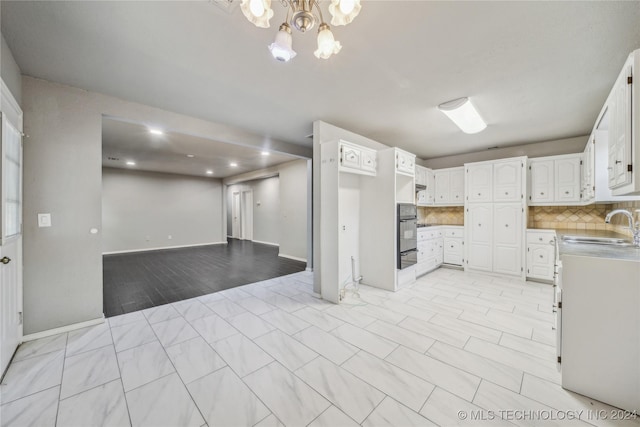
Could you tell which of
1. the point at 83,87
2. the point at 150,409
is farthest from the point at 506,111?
the point at 83,87

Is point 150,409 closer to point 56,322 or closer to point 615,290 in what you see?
point 56,322

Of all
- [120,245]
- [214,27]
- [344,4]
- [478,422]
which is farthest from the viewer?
[120,245]

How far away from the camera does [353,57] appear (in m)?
2.09

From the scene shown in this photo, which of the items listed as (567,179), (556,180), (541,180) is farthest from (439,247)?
(567,179)

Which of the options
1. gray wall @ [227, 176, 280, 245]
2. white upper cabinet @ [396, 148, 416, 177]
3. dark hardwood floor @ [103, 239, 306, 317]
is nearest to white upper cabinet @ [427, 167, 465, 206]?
white upper cabinet @ [396, 148, 416, 177]

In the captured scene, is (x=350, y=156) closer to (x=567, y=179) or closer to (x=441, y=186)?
(x=441, y=186)

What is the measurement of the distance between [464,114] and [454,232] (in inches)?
109

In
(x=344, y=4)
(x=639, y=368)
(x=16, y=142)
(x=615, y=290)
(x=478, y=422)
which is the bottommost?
(x=478, y=422)

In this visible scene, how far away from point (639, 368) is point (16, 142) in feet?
16.3

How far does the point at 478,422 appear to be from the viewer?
4.75 ft

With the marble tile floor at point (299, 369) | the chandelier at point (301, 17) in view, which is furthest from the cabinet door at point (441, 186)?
the chandelier at point (301, 17)

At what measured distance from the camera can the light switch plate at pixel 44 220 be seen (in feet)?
8.02

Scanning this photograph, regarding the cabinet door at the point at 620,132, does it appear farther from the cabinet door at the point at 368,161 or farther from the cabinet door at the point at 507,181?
the cabinet door at the point at 507,181

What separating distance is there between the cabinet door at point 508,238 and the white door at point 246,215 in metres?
7.80
